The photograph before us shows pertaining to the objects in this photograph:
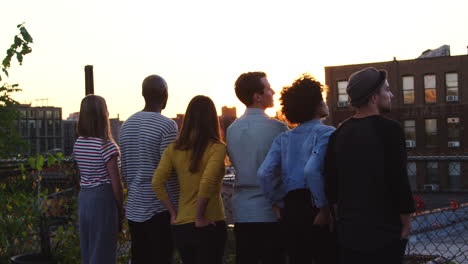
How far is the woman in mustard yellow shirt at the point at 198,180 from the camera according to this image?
432 centimetres

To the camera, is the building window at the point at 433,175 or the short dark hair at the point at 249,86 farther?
the building window at the point at 433,175

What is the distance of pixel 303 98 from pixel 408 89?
48.6 m

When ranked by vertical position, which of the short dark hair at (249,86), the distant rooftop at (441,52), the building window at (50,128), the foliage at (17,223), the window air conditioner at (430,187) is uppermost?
the distant rooftop at (441,52)

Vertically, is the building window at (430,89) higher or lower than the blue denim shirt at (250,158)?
higher

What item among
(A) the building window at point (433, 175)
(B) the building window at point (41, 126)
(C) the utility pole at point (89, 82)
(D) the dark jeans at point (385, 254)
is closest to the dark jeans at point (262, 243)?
(D) the dark jeans at point (385, 254)

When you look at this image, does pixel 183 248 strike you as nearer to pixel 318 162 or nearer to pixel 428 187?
pixel 318 162

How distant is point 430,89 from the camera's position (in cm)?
4938

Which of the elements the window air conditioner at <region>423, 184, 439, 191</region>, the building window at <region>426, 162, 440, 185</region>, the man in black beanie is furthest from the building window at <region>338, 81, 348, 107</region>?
the man in black beanie

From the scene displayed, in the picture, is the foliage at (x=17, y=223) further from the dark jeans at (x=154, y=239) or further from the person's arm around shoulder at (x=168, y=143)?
the person's arm around shoulder at (x=168, y=143)

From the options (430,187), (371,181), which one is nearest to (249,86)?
(371,181)

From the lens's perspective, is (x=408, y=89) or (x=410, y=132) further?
(x=408, y=89)

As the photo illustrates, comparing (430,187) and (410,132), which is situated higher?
(410,132)

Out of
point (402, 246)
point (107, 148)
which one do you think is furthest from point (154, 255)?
point (402, 246)

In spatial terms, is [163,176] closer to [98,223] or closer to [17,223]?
[98,223]
